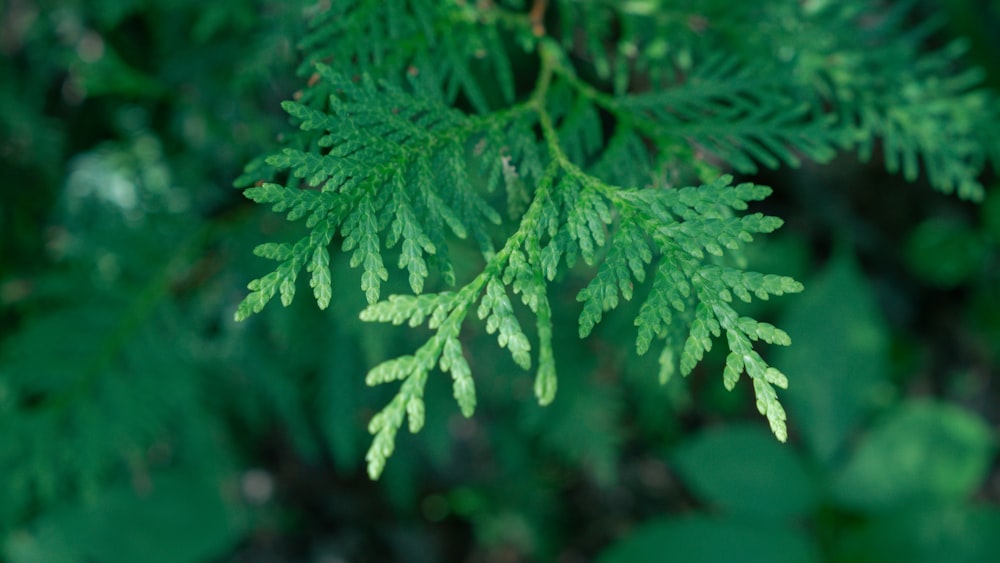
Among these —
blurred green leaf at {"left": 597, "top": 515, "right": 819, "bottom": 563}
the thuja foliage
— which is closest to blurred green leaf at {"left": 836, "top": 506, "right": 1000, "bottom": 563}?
blurred green leaf at {"left": 597, "top": 515, "right": 819, "bottom": 563}

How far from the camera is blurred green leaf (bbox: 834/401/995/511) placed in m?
2.13

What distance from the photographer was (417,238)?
0.80m

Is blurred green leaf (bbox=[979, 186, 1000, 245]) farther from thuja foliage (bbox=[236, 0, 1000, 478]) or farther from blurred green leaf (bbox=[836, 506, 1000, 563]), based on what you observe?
thuja foliage (bbox=[236, 0, 1000, 478])

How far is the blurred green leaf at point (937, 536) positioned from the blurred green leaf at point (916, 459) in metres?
0.07

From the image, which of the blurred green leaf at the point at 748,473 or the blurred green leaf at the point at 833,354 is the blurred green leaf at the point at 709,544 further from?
the blurred green leaf at the point at 833,354

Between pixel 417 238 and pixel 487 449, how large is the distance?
205cm

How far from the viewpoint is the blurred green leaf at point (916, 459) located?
7.00ft

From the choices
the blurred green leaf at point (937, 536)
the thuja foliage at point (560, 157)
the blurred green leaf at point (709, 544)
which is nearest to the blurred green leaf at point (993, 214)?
the blurred green leaf at point (937, 536)

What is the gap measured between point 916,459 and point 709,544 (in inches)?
26.5

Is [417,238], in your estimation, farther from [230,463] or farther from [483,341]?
[230,463]

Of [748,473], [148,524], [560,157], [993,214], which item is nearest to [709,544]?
[748,473]

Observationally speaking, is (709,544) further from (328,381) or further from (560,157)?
(560,157)

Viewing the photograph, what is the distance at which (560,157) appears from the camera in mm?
931

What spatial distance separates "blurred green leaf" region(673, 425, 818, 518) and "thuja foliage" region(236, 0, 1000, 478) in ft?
3.47
